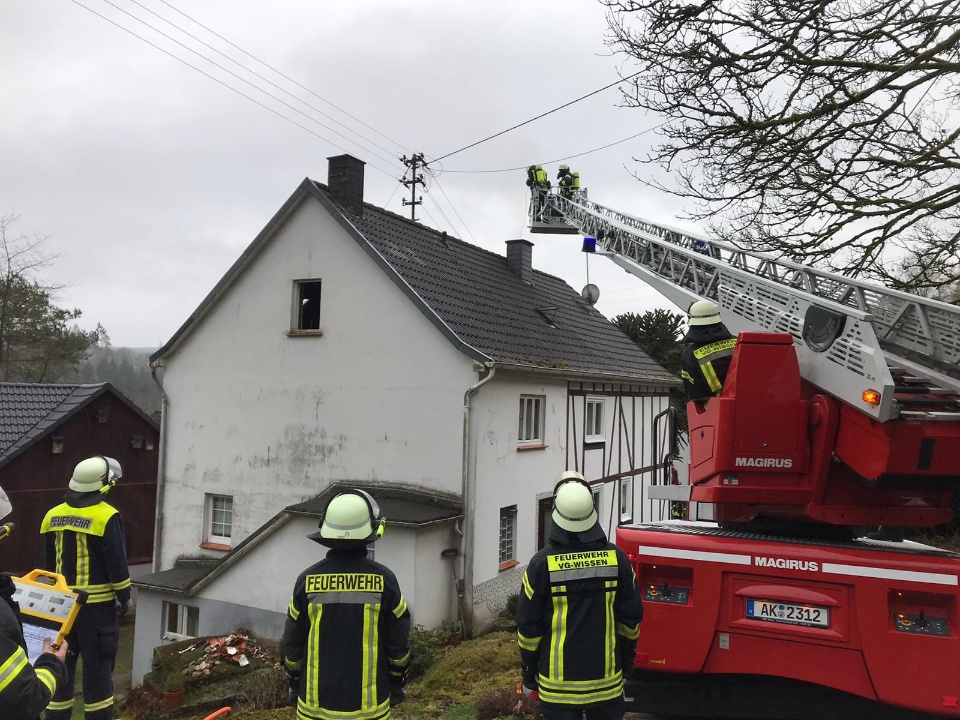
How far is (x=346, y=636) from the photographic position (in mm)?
3764

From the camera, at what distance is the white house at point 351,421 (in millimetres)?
11438

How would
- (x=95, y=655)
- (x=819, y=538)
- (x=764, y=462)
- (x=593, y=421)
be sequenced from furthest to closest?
(x=593, y=421)
(x=95, y=655)
(x=819, y=538)
(x=764, y=462)

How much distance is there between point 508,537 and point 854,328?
9.21 meters

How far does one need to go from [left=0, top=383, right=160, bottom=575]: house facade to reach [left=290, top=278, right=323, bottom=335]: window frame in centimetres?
911

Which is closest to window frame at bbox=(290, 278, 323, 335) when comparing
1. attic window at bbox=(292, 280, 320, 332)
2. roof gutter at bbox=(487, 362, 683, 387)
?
attic window at bbox=(292, 280, 320, 332)

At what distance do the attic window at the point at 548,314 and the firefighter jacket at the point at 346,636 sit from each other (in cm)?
1360

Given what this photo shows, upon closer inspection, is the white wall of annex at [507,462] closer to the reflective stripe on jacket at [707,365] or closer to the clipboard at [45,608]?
the reflective stripe on jacket at [707,365]

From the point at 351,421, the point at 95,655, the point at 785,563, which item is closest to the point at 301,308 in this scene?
the point at 351,421

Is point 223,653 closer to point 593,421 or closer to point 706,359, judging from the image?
point 706,359

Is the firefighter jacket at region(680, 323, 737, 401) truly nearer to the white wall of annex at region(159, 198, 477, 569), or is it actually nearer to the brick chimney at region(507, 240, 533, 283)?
the white wall of annex at region(159, 198, 477, 569)

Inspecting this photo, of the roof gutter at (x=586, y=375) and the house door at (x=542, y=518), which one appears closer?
the roof gutter at (x=586, y=375)

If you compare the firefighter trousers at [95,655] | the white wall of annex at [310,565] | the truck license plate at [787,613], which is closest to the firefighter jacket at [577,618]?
the truck license plate at [787,613]

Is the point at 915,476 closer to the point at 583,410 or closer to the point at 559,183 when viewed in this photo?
→ the point at 583,410

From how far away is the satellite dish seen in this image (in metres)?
21.9
